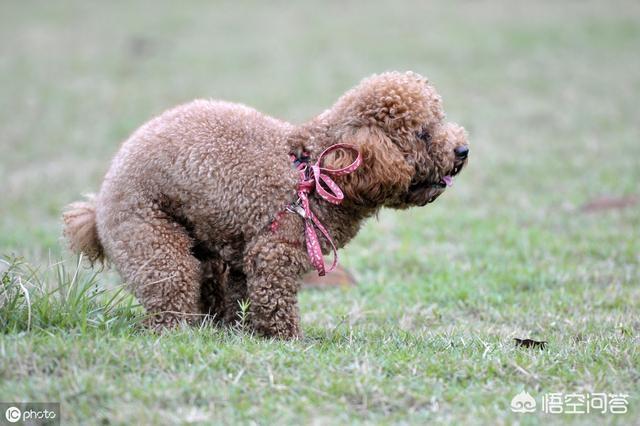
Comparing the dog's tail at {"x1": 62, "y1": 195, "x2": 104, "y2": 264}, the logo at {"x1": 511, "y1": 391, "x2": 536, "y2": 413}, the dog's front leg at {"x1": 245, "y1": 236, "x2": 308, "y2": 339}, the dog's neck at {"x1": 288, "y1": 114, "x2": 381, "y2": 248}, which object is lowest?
the logo at {"x1": 511, "y1": 391, "x2": 536, "y2": 413}

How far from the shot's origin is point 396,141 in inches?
202

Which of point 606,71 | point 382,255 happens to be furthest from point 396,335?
point 606,71

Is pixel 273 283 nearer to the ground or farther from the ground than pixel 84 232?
nearer to the ground

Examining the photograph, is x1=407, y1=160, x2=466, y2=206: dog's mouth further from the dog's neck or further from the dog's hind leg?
the dog's hind leg

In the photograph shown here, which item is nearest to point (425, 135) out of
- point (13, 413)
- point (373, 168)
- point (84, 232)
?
point (373, 168)

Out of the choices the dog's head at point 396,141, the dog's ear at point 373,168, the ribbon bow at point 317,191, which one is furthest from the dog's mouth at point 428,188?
the ribbon bow at point 317,191

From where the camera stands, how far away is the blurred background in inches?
393

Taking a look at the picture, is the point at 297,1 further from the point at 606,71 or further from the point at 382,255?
the point at 382,255

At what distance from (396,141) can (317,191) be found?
1.93ft

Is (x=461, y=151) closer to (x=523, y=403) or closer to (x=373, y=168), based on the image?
(x=373, y=168)

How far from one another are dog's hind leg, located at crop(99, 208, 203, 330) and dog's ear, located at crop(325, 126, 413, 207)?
1088mm

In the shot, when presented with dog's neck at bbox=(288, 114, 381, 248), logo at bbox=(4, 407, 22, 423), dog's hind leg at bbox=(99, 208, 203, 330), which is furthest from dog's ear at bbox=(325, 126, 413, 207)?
logo at bbox=(4, 407, 22, 423)

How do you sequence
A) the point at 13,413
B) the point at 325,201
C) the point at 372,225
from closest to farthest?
the point at 13,413, the point at 325,201, the point at 372,225

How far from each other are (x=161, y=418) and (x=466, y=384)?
5.37 feet
